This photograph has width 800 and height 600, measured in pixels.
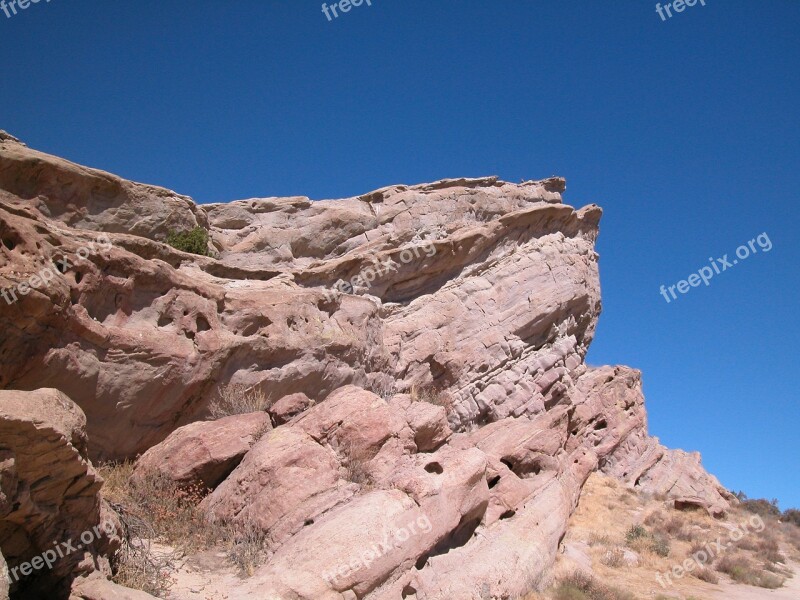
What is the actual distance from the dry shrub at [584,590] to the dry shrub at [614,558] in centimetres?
221

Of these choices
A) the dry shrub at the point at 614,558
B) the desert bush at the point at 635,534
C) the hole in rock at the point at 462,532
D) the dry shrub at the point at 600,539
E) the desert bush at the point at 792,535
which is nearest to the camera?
the hole in rock at the point at 462,532

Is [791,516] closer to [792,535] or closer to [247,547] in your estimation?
[792,535]

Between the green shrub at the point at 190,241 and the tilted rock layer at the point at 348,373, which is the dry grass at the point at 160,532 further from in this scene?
the green shrub at the point at 190,241

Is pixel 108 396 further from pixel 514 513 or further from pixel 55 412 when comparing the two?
pixel 514 513

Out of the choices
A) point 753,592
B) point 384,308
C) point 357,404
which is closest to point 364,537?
point 357,404

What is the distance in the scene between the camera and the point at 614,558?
15.1 metres

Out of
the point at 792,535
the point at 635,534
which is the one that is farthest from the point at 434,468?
the point at 792,535

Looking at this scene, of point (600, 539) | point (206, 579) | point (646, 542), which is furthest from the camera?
point (646, 542)

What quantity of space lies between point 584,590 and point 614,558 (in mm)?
3388

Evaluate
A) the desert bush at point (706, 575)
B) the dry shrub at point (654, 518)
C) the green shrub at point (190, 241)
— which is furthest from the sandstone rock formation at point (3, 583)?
the dry shrub at point (654, 518)

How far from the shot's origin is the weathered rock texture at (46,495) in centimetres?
645

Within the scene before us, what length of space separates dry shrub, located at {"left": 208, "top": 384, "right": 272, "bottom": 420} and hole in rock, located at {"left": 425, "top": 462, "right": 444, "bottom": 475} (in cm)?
439

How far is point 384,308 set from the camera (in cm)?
2147

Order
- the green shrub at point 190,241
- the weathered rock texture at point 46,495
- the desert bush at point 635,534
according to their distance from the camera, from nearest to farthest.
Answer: the weathered rock texture at point 46,495
the desert bush at point 635,534
the green shrub at point 190,241
